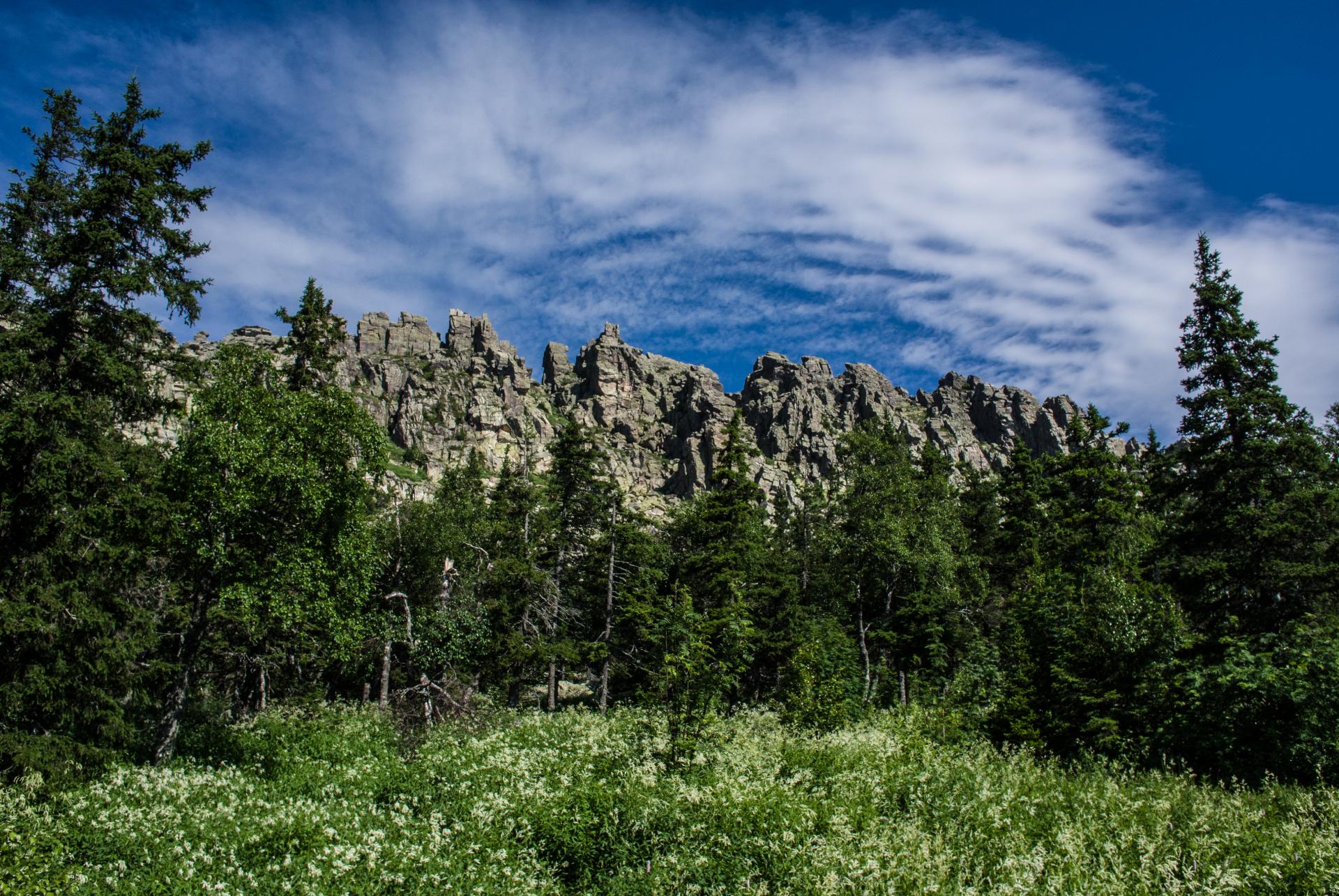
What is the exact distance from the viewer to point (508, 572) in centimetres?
2692

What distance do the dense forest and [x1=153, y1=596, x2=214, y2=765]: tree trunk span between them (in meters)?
0.10

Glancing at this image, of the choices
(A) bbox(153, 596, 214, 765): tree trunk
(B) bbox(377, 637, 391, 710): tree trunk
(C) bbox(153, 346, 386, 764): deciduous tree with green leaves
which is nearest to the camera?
(A) bbox(153, 596, 214, 765): tree trunk

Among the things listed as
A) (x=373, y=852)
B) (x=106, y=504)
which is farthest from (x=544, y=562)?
(x=373, y=852)

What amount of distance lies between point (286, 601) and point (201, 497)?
9.00 feet

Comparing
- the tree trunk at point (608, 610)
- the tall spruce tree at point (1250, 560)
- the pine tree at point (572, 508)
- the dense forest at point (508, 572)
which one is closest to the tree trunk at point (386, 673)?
the dense forest at point (508, 572)

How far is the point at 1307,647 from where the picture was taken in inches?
541

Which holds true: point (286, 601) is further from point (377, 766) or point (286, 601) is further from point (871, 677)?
point (871, 677)

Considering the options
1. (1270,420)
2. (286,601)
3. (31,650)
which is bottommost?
(31,650)

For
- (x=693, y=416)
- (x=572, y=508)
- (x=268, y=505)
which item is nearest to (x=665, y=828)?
(x=268, y=505)

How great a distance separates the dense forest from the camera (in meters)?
12.0

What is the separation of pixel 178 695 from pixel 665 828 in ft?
38.6

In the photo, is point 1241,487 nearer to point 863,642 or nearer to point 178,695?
point 863,642

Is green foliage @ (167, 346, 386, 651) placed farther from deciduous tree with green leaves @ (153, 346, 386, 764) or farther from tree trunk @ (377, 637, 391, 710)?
tree trunk @ (377, 637, 391, 710)

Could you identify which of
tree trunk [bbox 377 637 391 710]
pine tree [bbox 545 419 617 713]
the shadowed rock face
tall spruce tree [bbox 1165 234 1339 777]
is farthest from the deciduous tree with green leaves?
the shadowed rock face
